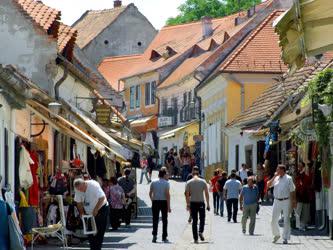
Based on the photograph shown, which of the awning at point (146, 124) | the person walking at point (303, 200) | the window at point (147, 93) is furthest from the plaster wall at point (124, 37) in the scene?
the person walking at point (303, 200)

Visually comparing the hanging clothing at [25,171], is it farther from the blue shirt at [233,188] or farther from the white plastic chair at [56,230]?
the blue shirt at [233,188]

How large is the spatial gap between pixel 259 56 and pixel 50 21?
25.7 metres

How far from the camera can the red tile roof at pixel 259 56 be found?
59.9 metres

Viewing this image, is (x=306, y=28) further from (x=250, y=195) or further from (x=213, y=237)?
(x=250, y=195)

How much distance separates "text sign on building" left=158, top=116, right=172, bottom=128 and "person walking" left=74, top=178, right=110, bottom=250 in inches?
2496

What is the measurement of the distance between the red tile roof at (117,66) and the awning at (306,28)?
8752 centimetres

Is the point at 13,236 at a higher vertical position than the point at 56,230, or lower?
higher

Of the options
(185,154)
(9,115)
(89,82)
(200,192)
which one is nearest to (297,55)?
(9,115)

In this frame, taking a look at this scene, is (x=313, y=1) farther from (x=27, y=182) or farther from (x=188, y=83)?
(x=188, y=83)

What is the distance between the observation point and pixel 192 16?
10881cm

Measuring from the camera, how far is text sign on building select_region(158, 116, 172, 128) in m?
85.1

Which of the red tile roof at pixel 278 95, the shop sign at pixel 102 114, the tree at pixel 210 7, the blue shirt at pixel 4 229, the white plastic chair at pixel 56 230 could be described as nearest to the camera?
the blue shirt at pixel 4 229

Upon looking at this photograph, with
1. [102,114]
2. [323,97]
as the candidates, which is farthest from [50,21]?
[323,97]

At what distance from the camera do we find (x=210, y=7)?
109438 mm
